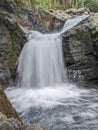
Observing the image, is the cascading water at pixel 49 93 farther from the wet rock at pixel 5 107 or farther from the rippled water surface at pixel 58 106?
the wet rock at pixel 5 107

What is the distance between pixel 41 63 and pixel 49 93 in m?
2.53

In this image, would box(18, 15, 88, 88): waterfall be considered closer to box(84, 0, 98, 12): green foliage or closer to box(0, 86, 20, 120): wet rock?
box(0, 86, 20, 120): wet rock

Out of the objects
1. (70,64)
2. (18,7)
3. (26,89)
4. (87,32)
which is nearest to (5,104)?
(26,89)

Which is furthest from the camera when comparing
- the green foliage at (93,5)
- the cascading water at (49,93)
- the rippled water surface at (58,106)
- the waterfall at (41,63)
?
the green foliage at (93,5)

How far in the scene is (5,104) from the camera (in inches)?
180

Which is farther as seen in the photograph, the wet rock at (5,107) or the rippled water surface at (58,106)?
the rippled water surface at (58,106)

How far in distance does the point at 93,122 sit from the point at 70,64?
5.80 m

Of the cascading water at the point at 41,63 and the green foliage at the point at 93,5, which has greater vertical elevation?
the green foliage at the point at 93,5

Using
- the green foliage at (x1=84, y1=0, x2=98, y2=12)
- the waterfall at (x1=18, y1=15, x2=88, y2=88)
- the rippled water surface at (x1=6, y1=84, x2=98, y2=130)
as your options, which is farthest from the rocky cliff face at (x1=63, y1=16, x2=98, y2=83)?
the green foliage at (x1=84, y1=0, x2=98, y2=12)

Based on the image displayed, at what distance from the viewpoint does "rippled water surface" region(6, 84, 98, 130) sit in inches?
267

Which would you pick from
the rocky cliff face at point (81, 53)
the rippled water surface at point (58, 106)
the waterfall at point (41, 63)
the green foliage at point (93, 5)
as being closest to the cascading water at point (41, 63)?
the waterfall at point (41, 63)

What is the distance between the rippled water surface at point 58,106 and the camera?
22.3 feet

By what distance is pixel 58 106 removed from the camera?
8359mm

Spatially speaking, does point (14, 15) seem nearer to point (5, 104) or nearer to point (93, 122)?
point (93, 122)
